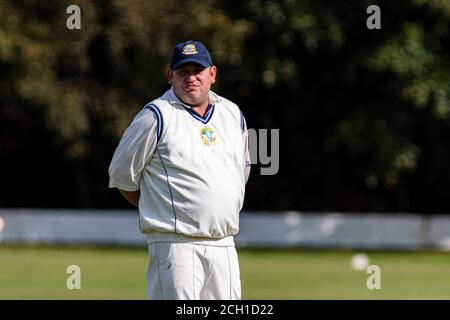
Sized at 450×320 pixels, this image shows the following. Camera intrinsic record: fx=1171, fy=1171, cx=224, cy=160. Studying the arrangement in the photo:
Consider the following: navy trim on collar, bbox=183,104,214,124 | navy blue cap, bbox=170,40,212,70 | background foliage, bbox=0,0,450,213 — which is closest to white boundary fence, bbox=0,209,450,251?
background foliage, bbox=0,0,450,213

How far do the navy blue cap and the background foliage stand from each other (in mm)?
16219

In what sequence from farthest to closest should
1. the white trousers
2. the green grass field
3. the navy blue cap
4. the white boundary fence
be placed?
1. the white boundary fence
2. the green grass field
3. the navy blue cap
4. the white trousers

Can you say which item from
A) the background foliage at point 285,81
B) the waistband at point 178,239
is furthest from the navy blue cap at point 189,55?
the background foliage at point 285,81

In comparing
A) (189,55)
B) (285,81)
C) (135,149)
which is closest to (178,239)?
(135,149)

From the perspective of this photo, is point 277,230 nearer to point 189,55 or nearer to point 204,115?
point 204,115

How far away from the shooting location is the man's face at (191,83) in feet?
22.2

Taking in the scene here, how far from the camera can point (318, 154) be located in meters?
26.7

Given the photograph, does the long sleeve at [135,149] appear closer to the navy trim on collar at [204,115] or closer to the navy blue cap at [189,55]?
the navy trim on collar at [204,115]

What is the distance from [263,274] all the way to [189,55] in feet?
36.8

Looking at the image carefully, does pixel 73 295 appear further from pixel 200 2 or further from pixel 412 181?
pixel 412 181

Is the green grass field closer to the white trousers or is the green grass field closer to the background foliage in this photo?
the background foliage

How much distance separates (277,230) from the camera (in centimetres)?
2436

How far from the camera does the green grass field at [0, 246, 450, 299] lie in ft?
47.8
